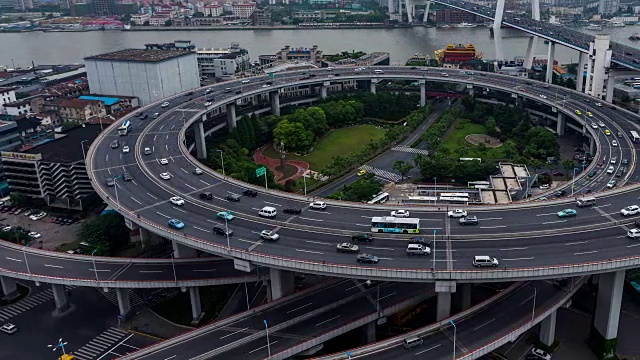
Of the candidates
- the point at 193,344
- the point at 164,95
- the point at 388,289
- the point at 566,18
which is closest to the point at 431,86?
the point at 164,95

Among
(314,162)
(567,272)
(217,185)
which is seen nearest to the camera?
(567,272)

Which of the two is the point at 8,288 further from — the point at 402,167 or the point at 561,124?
the point at 561,124

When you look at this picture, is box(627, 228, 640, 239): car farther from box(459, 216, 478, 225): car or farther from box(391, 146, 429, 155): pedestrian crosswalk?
box(391, 146, 429, 155): pedestrian crosswalk

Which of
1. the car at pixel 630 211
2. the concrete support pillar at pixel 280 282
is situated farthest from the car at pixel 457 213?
the concrete support pillar at pixel 280 282

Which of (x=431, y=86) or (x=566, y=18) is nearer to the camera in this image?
(x=431, y=86)

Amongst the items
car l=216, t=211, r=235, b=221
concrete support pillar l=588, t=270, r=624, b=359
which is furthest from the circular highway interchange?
concrete support pillar l=588, t=270, r=624, b=359

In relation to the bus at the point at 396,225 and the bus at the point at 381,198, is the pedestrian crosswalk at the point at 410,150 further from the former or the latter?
the bus at the point at 396,225

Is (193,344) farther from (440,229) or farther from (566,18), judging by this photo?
(566,18)

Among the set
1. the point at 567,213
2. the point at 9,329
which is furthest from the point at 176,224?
the point at 567,213

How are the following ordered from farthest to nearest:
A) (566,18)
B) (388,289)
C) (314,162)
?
(566,18) < (314,162) < (388,289)
